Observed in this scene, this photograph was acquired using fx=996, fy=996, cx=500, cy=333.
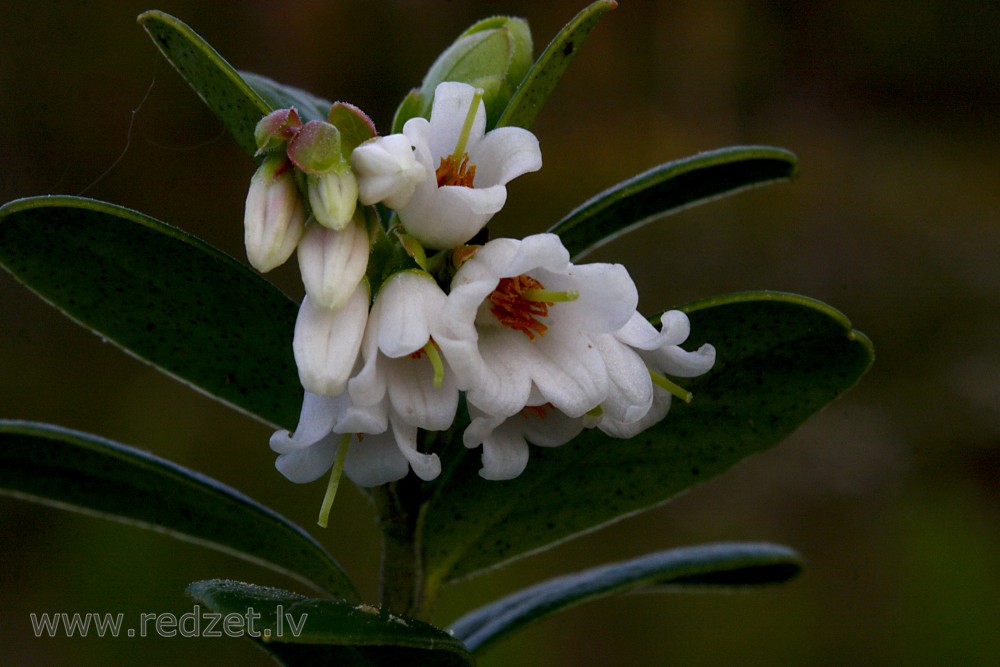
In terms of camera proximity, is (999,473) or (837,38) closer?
(999,473)

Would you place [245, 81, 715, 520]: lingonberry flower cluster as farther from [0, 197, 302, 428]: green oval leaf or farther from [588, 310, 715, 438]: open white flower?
[0, 197, 302, 428]: green oval leaf

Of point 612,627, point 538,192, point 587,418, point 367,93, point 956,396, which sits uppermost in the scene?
point 367,93

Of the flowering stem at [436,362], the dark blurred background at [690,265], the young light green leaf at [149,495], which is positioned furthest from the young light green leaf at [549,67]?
the dark blurred background at [690,265]

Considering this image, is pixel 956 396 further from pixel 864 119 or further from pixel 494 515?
pixel 494 515

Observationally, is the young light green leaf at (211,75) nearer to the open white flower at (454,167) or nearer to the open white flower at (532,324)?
the open white flower at (454,167)

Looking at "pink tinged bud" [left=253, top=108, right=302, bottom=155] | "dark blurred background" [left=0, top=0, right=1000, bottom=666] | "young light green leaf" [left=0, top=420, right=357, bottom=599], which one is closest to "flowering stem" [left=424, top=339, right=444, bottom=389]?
"pink tinged bud" [left=253, top=108, right=302, bottom=155]

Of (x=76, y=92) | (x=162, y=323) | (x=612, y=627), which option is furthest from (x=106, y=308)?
(x=76, y=92)
